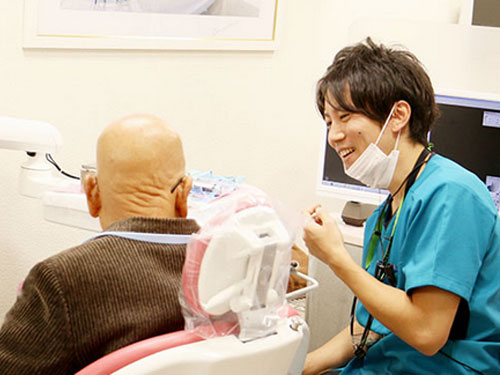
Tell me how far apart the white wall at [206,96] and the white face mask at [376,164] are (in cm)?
107

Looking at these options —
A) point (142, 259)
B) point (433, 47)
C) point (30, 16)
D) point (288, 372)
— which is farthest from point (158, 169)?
point (433, 47)

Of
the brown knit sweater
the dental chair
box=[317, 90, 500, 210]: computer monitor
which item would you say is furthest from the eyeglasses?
box=[317, 90, 500, 210]: computer monitor

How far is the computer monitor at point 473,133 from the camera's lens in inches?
88.5

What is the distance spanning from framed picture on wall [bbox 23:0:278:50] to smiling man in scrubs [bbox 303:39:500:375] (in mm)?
910

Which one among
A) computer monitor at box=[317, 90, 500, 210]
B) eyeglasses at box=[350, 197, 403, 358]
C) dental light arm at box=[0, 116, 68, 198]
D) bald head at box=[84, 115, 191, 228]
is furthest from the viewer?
computer monitor at box=[317, 90, 500, 210]

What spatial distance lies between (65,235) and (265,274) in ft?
4.75

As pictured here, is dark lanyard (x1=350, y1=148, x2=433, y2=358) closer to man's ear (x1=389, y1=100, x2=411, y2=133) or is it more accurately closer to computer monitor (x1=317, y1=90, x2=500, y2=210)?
man's ear (x1=389, y1=100, x2=411, y2=133)

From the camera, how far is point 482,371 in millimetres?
1409

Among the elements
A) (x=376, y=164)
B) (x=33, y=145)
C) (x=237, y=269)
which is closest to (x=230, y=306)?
(x=237, y=269)

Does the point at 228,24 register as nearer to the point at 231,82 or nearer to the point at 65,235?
the point at 231,82

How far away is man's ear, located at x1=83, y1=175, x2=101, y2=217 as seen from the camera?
125cm

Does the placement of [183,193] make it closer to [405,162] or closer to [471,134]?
[405,162]

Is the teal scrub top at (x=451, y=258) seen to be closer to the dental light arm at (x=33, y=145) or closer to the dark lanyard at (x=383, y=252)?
the dark lanyard at (x=383, y=252)

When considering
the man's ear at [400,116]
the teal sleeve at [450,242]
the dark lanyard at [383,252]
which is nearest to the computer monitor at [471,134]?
the dark lanyard at [383,252]
